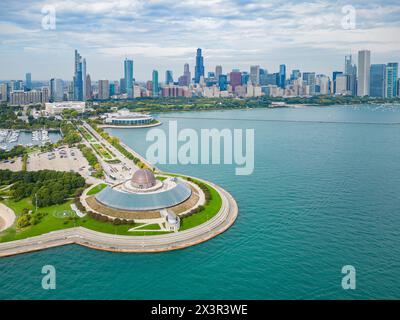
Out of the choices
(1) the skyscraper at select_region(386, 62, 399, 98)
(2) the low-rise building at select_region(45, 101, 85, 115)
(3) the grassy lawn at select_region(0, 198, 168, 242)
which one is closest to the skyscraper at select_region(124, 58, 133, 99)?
(2) the low-rise building at select_region(45, 101, 85, 115)

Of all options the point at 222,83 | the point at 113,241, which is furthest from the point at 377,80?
the point at 113,241

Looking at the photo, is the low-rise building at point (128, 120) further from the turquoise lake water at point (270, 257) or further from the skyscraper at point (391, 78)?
the skyscraper at point (391, 78)

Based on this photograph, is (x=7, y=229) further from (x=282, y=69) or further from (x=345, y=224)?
(x=282, y=69)

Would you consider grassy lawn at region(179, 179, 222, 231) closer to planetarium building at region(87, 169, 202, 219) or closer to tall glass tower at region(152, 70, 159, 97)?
planetarium building at region(87, 169, 202, 219)

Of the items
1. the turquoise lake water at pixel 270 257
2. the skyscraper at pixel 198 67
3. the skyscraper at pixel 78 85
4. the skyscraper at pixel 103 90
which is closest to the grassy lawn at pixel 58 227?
the turquoise lake water at pixel 270 257

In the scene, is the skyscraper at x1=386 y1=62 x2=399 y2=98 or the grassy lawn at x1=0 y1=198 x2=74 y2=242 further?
the skyscraper at x1=386 y1=62 x2=399 y2=98

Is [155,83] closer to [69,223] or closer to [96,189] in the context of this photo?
[96,189]
